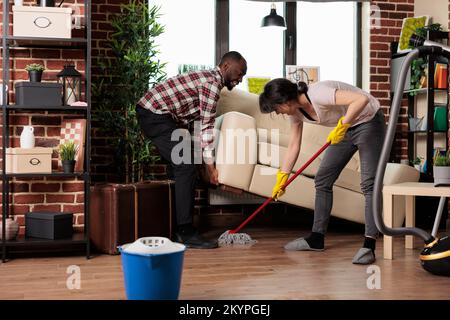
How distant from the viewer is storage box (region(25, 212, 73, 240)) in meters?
3.52

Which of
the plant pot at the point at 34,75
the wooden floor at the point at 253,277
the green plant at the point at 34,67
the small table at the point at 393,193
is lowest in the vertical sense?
the wooden floor at the point at 253,277

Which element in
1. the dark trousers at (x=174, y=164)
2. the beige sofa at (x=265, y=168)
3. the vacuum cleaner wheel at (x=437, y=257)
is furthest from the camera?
the beige sofa at (x=265, y=168)

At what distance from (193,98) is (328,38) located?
6.43ft

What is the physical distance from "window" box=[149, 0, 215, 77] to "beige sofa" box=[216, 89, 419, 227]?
576 mm

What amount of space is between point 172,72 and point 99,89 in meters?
0.97

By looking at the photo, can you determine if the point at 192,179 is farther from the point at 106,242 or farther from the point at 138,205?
the point at 106,242

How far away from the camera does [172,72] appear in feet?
16.3

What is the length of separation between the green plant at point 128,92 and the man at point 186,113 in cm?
19

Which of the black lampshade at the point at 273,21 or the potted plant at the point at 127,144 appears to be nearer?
the potted plant at the point at 127,144

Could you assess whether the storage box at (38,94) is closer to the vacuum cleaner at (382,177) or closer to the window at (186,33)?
the window at (186,33)

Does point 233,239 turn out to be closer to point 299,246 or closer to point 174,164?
point 299,246

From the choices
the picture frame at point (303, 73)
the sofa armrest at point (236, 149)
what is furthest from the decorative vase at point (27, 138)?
the picture frame at point (303, 73)

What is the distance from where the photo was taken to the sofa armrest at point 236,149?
4.08 meters
